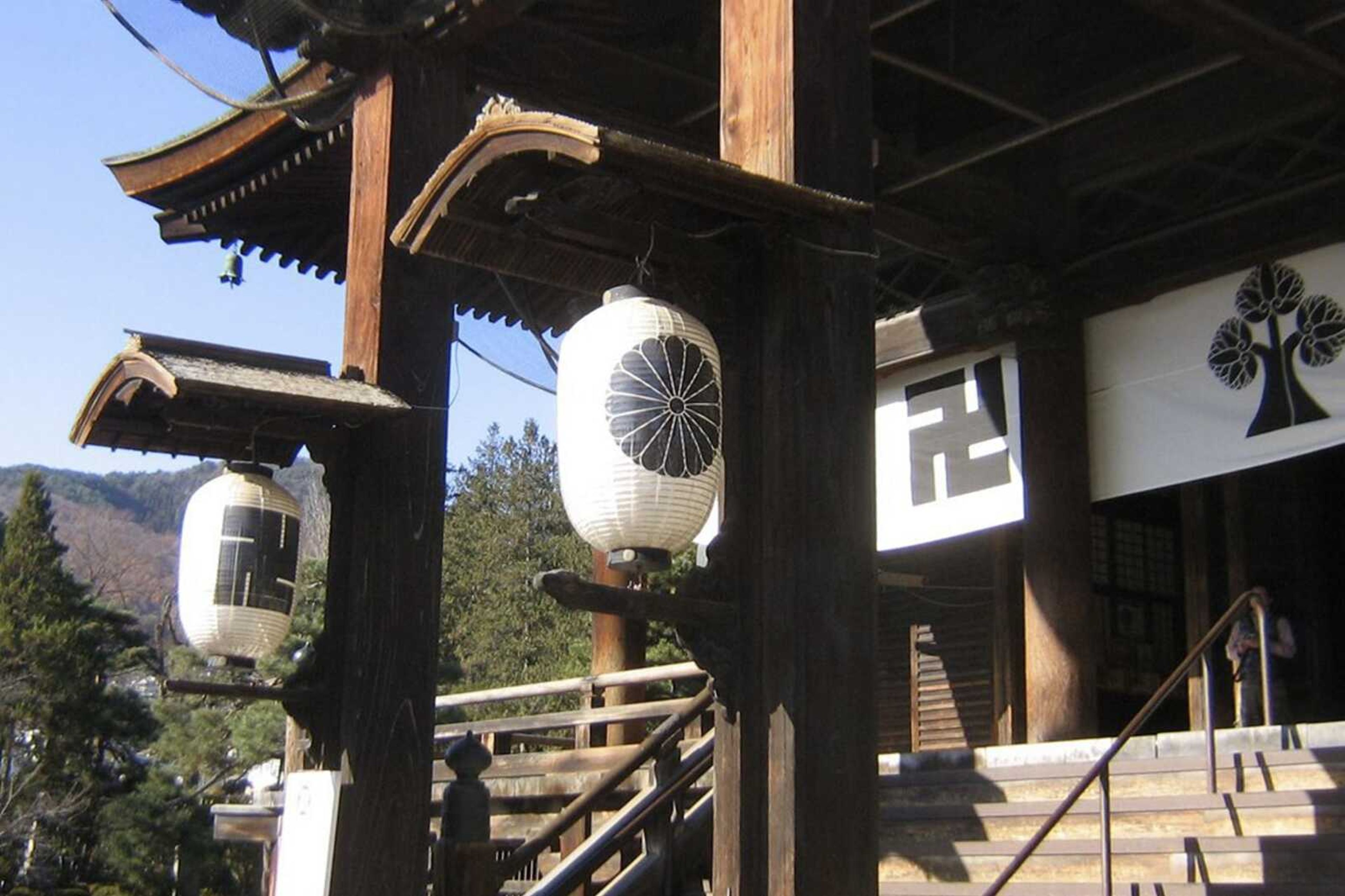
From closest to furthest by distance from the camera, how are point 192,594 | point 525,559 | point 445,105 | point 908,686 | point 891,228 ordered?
point 192,594 < point 445,105 < point 891,228 < point 908,686 < point 525,559

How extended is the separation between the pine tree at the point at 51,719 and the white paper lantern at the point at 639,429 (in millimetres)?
29377

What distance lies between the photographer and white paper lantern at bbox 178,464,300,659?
644 centimetres

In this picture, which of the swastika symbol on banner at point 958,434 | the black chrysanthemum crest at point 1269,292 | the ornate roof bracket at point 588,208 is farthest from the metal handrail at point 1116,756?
the ornate roof bracket at point 588,208

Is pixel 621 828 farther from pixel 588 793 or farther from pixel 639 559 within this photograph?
pixel 639 559

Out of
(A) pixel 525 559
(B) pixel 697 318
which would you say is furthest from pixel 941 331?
(A) pixel 525 559

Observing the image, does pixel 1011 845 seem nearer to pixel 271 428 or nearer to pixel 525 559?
pixel 271 428

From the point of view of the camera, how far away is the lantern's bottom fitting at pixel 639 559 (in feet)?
14.8

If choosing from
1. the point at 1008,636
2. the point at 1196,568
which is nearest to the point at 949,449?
the point at 1008,636

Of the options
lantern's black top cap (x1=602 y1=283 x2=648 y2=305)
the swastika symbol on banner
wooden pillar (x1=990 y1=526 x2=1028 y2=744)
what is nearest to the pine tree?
wooden pillar (x1=990 y1=526 x2=1028 y2=744)

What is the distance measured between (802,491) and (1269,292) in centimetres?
604

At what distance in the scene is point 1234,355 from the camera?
9750mm

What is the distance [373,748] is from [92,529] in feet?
313

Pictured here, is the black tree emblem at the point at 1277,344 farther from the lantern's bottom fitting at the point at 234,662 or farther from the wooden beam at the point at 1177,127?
the lantern's bottom fitting at the point at 234,662

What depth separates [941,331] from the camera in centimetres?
1139
